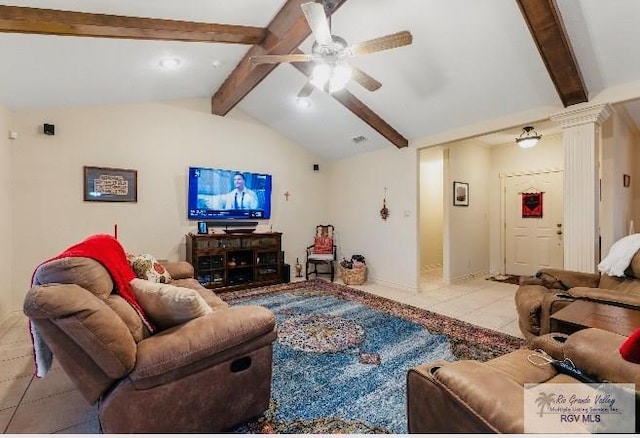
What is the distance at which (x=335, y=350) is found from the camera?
2518mm

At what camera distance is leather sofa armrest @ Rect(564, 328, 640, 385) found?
3.59ft

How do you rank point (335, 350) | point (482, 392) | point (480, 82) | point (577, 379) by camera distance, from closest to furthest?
point (482, 392)
point (577, 379)
point (335, 350)
point (480, 82)

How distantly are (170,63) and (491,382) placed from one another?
379cm

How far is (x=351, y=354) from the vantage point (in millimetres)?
2455

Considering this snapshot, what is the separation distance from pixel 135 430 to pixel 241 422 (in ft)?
1.68

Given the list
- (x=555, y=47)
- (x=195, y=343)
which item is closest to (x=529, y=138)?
(x=555, y=47)

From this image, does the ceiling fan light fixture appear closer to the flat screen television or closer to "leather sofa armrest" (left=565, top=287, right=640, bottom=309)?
"leather sofa armrest" (left=565, top=287, right=640, bottom=309)

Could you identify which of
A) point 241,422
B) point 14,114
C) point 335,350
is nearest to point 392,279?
point 335,350

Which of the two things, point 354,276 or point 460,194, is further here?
point 460,194

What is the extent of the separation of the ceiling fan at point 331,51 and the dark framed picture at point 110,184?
2.67m

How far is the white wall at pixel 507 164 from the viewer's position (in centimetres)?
519

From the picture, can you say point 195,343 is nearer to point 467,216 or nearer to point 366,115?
point 366,115

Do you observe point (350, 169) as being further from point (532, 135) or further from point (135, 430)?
point (135, 430)

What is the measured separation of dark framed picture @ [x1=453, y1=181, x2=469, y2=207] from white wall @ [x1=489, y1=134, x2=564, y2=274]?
0.91 meters
